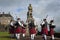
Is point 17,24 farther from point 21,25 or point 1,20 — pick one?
point 1,20

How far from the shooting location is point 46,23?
884 inches

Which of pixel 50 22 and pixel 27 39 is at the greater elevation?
pixel 50 22

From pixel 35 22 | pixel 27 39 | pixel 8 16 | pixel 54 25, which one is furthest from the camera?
pixel 8 16

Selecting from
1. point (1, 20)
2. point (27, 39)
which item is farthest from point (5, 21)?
point (27, 39)

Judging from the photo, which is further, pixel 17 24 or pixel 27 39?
pixel 27 39

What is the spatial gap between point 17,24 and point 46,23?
2469mm

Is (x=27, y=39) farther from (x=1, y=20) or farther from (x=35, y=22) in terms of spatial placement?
(x=1, y=20)

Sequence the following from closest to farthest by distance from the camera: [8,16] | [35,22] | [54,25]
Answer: [35,22]
[54,25]
[8,16]

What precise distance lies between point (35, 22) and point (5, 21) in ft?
384

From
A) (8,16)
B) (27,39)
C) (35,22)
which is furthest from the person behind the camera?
(8,16)

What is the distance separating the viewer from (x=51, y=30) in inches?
1011

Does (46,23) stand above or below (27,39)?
above

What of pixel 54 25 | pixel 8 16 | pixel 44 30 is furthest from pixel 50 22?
pixel 8 16

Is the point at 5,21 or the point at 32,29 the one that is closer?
the point at 32,29
